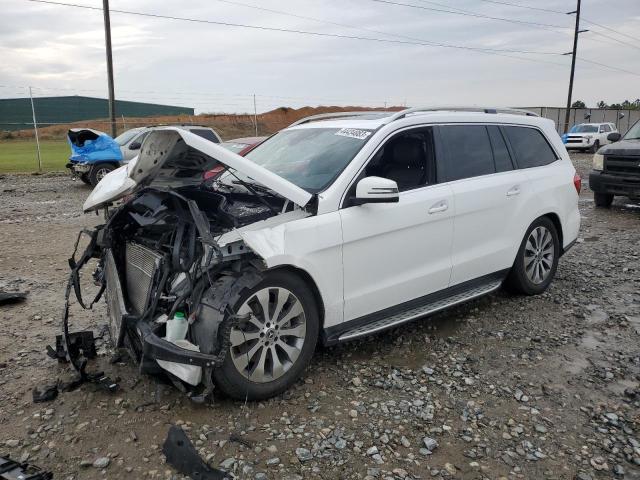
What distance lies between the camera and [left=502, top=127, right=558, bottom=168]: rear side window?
5070mm

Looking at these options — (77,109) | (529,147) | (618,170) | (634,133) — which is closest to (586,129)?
(634,133)

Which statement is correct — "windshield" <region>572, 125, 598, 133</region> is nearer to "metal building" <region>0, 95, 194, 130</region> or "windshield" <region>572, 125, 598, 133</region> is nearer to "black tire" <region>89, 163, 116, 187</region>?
"black tire" <region>89, 163, 116, 187</region>

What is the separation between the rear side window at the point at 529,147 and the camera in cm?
507

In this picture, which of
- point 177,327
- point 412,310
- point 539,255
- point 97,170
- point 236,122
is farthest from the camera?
point 236,122

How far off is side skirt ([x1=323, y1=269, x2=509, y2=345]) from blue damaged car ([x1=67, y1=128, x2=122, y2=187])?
11817 mm

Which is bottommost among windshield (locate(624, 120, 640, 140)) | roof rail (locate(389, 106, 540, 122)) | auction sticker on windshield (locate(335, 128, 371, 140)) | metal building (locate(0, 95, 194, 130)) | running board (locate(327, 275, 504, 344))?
running board (locate(327, 275, 504, 344))

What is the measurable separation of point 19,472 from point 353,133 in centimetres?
307

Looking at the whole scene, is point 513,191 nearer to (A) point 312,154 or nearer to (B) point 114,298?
(A) point 312,154

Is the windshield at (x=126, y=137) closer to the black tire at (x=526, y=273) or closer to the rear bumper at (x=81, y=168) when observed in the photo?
the rear bumper at (x=81, y=168)

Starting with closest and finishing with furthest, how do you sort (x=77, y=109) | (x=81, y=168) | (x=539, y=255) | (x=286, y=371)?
(x=286, y=371), (x=539, y=255), (x=81, y=168), (x=77, y=109)

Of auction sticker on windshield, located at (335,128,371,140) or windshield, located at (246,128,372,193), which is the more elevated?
auction sticker on windshield, located at (335,128,371,140)

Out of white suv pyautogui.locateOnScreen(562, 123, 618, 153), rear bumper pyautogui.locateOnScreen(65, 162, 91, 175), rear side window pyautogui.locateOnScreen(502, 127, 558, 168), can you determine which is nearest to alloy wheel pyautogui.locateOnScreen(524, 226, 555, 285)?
rear side window pyautogui.locateOnScreen(502, 127, 558, 168)

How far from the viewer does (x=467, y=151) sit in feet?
15.0

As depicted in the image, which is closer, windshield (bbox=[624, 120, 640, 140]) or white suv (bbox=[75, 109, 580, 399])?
white suv (bbox=[75, 109, 580, 399])
